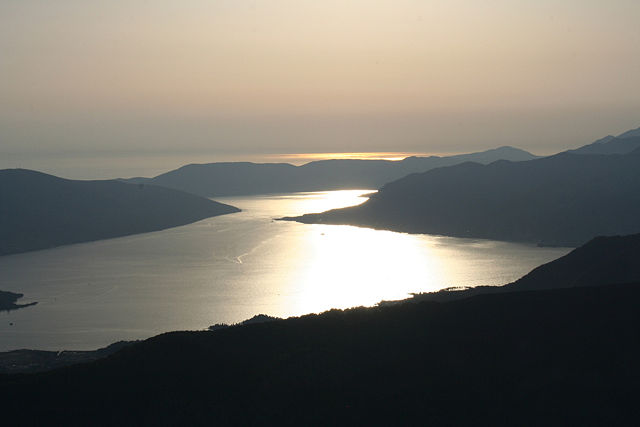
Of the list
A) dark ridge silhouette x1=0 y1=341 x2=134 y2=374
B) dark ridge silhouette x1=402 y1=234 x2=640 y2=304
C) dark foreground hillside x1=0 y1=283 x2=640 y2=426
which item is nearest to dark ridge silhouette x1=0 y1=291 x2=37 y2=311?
dark ridge silhouette x1=0 y1=341 x2=134 y2=374

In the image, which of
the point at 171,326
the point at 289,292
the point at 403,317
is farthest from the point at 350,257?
the point at 403,317

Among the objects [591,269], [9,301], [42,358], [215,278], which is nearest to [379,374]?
[591,269]

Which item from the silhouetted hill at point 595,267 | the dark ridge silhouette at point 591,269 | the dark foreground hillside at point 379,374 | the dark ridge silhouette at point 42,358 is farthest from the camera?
the dark ridge silhouette at point 591,269

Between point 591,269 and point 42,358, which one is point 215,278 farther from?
point 591,269

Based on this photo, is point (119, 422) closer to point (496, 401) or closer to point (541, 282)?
point (496, 401)

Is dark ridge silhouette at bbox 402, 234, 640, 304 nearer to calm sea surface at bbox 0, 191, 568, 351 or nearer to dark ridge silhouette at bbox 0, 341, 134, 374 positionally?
calm sea surface at bbox 0, 191, 568, 351

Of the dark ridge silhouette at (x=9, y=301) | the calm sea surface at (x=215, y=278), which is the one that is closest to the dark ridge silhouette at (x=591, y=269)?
the calm sea surface at (x=215, y=278)

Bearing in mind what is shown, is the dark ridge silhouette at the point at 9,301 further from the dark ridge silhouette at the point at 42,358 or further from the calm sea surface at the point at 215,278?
the dark ridge silhouette at the point at 42,358

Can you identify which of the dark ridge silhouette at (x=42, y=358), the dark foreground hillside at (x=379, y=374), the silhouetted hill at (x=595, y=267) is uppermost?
the silhouetted hill at (x=595, y=267)
